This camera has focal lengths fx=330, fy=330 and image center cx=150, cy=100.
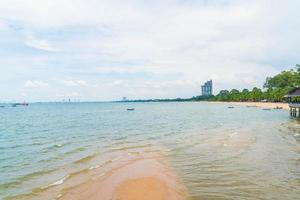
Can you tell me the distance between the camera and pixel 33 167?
17000 millimetres

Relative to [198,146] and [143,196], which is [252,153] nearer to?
[198,146]

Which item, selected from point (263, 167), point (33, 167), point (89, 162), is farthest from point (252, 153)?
point (33, 167)

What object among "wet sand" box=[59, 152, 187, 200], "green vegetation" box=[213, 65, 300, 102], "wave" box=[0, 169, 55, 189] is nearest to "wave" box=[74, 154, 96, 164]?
"wave" box=[0, 169, 55, 189]

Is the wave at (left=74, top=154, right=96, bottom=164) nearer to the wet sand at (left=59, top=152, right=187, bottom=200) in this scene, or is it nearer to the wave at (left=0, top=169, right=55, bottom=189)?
the wave at (left=0, top=169, right=55, bottom=189)

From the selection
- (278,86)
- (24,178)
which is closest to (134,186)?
(24,178)

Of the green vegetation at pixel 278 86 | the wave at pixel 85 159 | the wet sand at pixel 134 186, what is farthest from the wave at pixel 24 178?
the green vegetation at pixel 278 86

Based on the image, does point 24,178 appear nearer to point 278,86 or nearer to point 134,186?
point 134,186

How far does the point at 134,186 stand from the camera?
42.9ft

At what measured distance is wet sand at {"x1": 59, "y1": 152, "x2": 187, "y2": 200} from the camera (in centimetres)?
1166

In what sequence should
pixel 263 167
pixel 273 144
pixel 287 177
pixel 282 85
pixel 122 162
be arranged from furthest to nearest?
pixel 282 85 < pixel 273 144 < pixel 122 162 < pixel 263 167 < pixel 287 177

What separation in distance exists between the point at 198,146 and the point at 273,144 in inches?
206

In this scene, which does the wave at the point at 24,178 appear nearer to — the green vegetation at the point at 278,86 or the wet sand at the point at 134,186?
the wet sand at the point at 134,186

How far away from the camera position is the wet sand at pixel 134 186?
11.7 m

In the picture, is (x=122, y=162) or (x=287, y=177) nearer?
(x=287, y=177)
